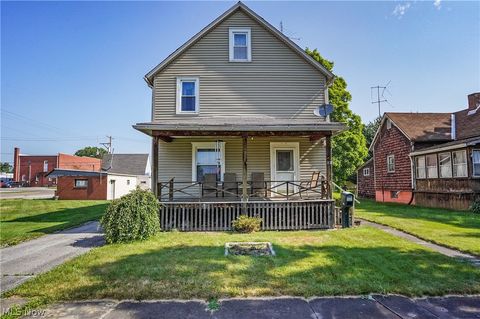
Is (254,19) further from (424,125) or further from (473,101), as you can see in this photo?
(473,101)

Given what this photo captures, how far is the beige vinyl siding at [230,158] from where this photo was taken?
11.7 metres

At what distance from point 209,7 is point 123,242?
444 inches

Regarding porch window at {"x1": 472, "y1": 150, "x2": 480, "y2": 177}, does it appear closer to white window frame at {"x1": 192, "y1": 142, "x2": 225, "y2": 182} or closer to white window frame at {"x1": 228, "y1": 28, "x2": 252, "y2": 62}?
white window frame at {"x1": 228, "y1": 28, "x2": 252, "y2": 62}

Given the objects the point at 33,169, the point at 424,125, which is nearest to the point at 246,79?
the point at 424,125

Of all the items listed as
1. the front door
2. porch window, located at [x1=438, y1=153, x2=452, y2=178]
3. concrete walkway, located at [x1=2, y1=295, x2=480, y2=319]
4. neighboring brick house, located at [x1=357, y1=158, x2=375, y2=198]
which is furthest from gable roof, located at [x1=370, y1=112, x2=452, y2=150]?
concrete walkway, located at [x1=2, y1=295, x2=480, y2=319]

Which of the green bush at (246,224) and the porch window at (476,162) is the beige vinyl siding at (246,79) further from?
the porch window at (476,162)

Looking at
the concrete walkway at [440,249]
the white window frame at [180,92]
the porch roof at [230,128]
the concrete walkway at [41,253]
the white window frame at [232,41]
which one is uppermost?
the white window frame at [232,41]

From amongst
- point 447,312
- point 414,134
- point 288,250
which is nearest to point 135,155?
point 414,134

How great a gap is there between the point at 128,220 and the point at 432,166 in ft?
59.4

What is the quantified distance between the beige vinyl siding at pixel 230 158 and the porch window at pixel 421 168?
1013 centimetres

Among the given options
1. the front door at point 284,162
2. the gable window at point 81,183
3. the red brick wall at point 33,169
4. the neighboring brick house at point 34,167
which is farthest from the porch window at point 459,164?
the red brick wall at point 33,169

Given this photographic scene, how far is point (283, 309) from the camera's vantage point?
12.2 ft

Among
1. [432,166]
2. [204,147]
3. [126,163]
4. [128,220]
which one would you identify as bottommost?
[128,220]

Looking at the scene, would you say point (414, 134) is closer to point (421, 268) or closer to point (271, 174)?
point (271, 174)
